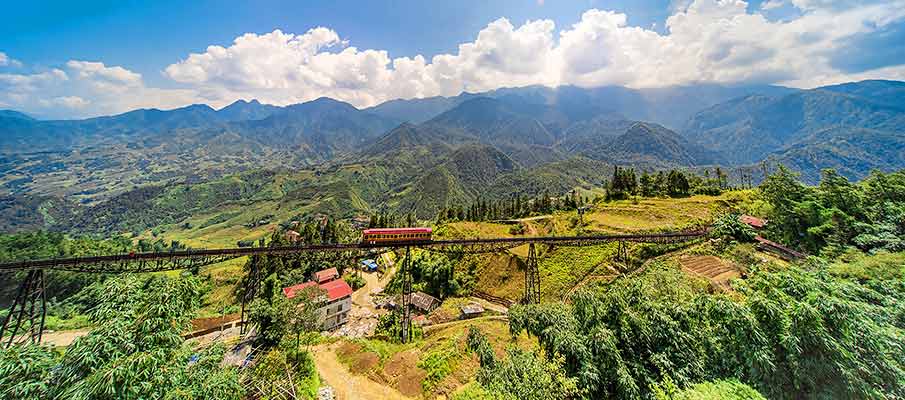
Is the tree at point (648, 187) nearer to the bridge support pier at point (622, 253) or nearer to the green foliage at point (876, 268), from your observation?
the bridge support pier at point (622, 253)

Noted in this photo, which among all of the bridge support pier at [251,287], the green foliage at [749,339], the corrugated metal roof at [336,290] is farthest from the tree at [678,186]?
the bridge support pier at [251,287]

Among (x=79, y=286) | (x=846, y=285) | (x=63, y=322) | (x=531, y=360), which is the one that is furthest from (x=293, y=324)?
(x=79, y=286)

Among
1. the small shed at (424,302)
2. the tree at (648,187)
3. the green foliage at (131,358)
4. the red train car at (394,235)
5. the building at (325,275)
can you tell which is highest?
the green foliage at (131,358)

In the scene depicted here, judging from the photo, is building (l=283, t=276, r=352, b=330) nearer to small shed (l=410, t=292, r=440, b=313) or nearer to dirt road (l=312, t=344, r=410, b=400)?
small shed (l=410, t=292, r=440, b=313)

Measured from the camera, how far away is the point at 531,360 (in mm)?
13266

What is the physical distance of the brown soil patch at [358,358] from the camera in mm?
22844

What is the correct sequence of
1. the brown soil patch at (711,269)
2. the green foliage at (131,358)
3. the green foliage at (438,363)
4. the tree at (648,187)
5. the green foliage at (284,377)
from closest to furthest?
1. the green foliage at (131,358)
2. the green foliage at (284,377)
3. the green foliage at (438,363)
4. the brown soil patch at (711,269)
5. the tree at (648,187)

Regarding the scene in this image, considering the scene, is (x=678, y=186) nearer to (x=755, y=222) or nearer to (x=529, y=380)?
(x=755, y=222)

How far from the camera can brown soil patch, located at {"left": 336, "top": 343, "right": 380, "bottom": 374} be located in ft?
74.9

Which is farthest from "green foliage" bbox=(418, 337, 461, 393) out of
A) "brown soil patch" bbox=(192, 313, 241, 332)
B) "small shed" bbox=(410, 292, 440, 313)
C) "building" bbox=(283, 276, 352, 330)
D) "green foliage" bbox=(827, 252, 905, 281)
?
"brown soil patch" bbox=(192, 313, 241, 332)

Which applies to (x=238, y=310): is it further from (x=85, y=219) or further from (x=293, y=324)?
(x=85, y=219)

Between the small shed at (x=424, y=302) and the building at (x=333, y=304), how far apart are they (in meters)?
8.59

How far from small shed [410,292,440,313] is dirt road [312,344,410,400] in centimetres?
1354

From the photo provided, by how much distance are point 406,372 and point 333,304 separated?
62.5ft
